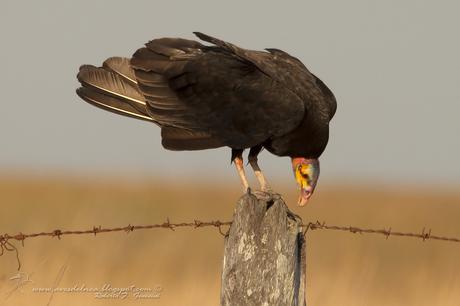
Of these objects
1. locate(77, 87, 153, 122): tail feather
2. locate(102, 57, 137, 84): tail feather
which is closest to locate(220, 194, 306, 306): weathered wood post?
locate(77, 87, 153, 122): tail feather

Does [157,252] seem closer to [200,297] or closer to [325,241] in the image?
[200,297]

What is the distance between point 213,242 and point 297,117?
18.9 ft

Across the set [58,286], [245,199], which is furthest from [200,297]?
[245,199]

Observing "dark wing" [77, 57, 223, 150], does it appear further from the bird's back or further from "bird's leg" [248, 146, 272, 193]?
"bird's leg" [248, 146, 272, 193]

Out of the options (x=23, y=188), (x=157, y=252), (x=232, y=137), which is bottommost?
(x=23, y=188)

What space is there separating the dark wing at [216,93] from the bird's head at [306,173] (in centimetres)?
24

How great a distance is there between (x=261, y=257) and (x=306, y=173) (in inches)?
88.2

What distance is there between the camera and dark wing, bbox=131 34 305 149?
24.3 ft

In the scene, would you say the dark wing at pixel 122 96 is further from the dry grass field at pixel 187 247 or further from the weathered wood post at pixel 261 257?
the weathered wood post at pixel 261 257

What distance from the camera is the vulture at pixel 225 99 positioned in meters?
7.41

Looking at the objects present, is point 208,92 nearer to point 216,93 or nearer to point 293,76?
point 216,93

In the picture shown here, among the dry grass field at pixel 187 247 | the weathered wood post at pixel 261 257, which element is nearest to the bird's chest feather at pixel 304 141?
the dry grass field at pixel 187 247

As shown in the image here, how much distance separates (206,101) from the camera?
25.2 feet

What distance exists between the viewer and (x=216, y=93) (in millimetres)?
7648
